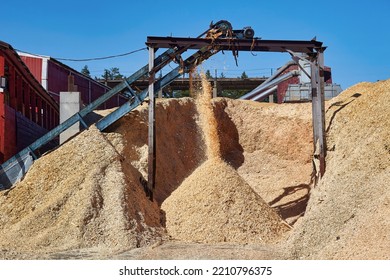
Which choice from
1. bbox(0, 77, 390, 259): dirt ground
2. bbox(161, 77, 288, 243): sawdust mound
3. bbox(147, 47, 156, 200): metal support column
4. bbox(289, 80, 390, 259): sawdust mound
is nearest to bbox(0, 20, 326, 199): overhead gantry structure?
bbox(147, 47, 156, 200): metal support column

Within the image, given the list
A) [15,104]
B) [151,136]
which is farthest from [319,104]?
[15,104]

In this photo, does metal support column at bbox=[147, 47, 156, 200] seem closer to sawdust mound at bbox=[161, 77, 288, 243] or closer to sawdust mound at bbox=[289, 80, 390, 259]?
sawdust mound at bbox=[161, 77, 288, 243]

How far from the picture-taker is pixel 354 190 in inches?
511

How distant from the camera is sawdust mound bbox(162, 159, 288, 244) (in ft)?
43.6

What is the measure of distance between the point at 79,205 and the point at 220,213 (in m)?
3.24

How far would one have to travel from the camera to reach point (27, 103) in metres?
21.0

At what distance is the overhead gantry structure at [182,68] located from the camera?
52.7 feet

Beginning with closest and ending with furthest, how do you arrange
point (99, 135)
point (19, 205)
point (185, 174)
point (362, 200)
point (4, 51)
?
point (362, 200)
point (19, 205)
point (99, 135)
point (4, 51)
point (185, 174)

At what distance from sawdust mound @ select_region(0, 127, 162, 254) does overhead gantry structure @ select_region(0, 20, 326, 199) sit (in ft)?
2.93

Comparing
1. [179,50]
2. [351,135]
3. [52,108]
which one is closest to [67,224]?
[179,50]

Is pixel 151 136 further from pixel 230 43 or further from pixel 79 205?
pixel 79 205

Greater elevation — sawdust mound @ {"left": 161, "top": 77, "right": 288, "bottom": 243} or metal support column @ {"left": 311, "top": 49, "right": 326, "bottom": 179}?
metal support column @ {"left": 311, "top": 49, "right": 326, "bottom": 179}
